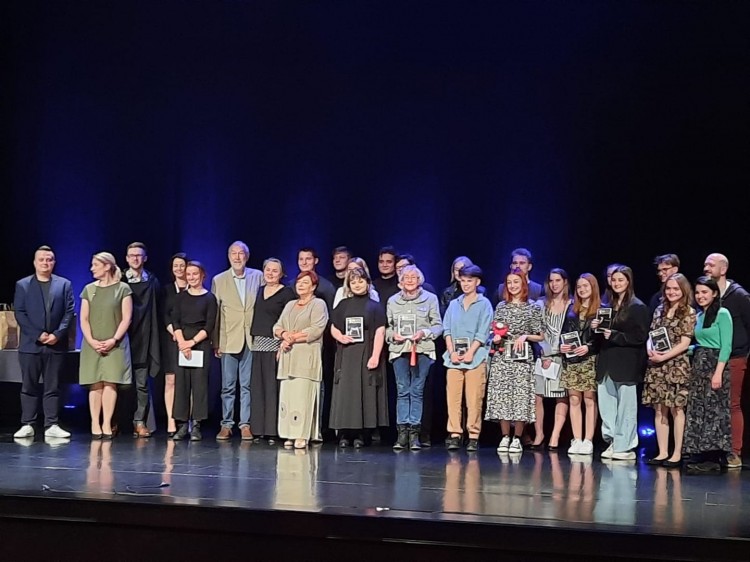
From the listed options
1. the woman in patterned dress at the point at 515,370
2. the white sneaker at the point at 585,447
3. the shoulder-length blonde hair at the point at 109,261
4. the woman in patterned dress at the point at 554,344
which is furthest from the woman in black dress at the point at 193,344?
the white sneaker at the point at 585,447

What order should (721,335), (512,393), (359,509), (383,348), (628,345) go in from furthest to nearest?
(383,348)
(512,393)
(628,345)
(721,335)
(359,509)

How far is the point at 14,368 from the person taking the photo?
24.4 feet

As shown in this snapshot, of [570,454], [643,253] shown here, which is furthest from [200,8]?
[570,454]

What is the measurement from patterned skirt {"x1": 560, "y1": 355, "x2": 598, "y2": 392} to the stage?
717mm

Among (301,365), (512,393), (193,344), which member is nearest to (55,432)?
(193,344)

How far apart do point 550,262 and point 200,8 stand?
13.4ft

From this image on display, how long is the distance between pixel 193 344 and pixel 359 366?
4.35ft

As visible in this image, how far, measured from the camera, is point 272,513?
4141mm

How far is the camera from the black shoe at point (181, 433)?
23.6 feet

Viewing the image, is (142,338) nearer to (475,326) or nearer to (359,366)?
(359,366)

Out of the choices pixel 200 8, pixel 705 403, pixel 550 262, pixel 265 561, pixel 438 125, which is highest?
pixel 200 8

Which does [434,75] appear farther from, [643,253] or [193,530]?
[193,530]

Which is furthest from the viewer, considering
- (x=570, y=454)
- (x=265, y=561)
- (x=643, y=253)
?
(x=643, y=253)

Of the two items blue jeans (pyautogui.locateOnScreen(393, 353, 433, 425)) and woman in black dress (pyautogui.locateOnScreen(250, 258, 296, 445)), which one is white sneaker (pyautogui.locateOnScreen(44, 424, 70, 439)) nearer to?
woman in black dress (pyautogui.locateOnScreen(250, 258, 296, 445))
